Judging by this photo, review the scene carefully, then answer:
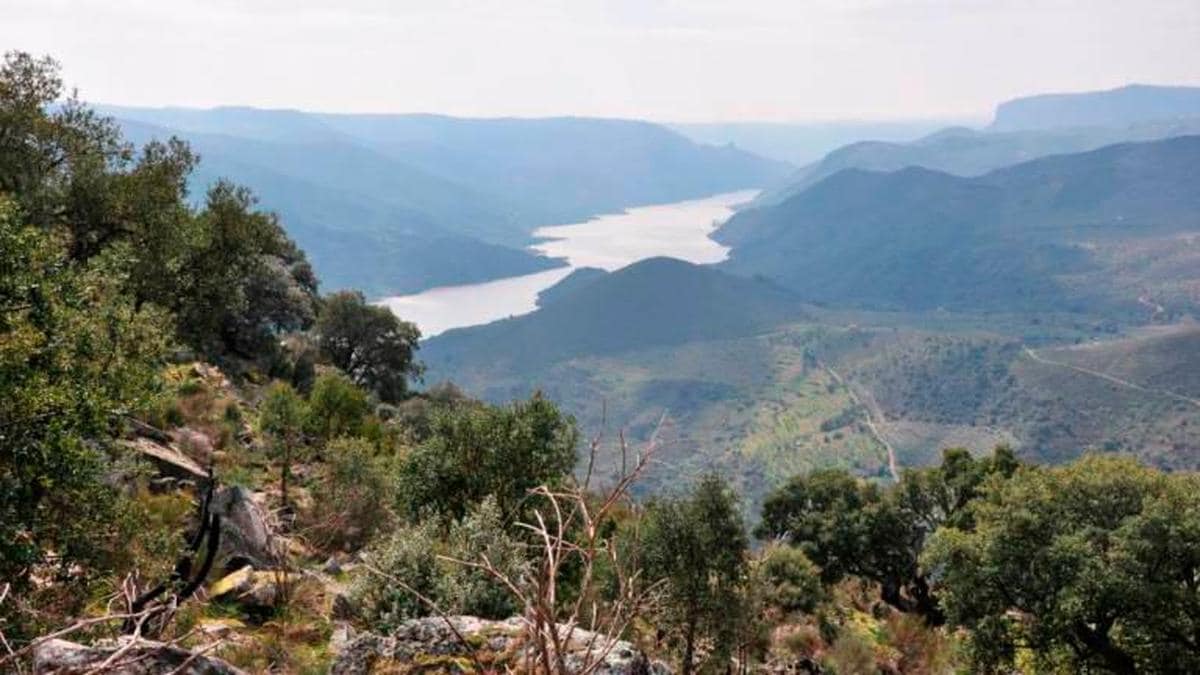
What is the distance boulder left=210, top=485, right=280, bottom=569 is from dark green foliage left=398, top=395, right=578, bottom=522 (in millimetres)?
4894

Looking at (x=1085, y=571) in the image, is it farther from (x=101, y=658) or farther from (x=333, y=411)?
(x=333, y=411)

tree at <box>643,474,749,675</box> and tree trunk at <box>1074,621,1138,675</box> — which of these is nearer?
tree at <box>643,474,749,675</box>

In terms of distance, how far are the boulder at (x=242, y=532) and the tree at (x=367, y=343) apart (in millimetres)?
43088

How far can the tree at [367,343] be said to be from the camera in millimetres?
61188

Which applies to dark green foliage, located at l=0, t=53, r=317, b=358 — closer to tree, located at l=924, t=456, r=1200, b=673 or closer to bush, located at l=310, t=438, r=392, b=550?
bush, located at l=310, t=438, r=392, b=550

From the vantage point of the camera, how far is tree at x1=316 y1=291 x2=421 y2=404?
201ft

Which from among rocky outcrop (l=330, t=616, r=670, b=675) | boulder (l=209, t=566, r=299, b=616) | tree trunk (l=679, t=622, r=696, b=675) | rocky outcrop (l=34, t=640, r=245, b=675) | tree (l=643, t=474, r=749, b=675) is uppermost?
rocky outcrop (l=34, t=640, r=245, b=675)

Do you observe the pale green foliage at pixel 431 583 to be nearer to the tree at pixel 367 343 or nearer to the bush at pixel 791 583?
the bush at pixel 791 583

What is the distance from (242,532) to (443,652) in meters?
11.1

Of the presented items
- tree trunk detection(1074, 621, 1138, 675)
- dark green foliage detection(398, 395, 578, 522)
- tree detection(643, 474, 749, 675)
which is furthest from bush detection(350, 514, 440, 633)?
tree trunk detection(1074, 621, 1138, 675)

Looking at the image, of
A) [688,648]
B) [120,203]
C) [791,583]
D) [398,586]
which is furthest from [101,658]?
[791,583]

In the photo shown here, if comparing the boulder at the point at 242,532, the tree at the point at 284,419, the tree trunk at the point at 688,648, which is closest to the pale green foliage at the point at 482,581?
the boulder at the point at 242,532

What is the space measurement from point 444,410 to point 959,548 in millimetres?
19609

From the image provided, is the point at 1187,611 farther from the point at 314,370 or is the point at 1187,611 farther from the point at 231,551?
the point at 314,370
